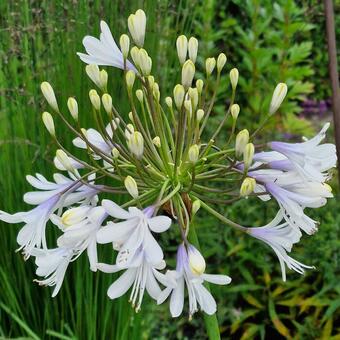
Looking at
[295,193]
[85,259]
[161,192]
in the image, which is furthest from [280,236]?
[85,259]

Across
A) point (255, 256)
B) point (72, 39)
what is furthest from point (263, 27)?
point (72, 39)

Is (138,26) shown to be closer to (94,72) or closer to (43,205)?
(94,72)

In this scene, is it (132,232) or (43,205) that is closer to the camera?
(132,232)

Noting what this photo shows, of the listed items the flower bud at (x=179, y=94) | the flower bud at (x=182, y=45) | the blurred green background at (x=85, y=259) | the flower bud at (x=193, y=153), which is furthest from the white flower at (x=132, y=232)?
the blurred green background at (x=85, y=259)

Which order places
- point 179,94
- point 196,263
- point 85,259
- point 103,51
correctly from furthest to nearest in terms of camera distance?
point 85,259, point 103,51, point 179,94, point 196,263

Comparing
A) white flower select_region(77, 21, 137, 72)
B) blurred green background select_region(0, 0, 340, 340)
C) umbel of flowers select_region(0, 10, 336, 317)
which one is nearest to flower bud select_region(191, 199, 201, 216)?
umbel of flowers select_region(0, 10, 336, 317)

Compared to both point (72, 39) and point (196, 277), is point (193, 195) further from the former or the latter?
point (72, 39)

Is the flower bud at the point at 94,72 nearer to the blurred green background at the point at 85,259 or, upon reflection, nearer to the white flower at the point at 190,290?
the white flower at the point at 190,290

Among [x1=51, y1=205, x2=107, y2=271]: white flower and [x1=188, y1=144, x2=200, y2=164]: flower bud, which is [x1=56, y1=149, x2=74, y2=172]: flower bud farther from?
[x1=188, y1=144, x2=200, y2=164]: flower bud

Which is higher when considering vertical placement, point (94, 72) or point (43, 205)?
point (94, 72)
